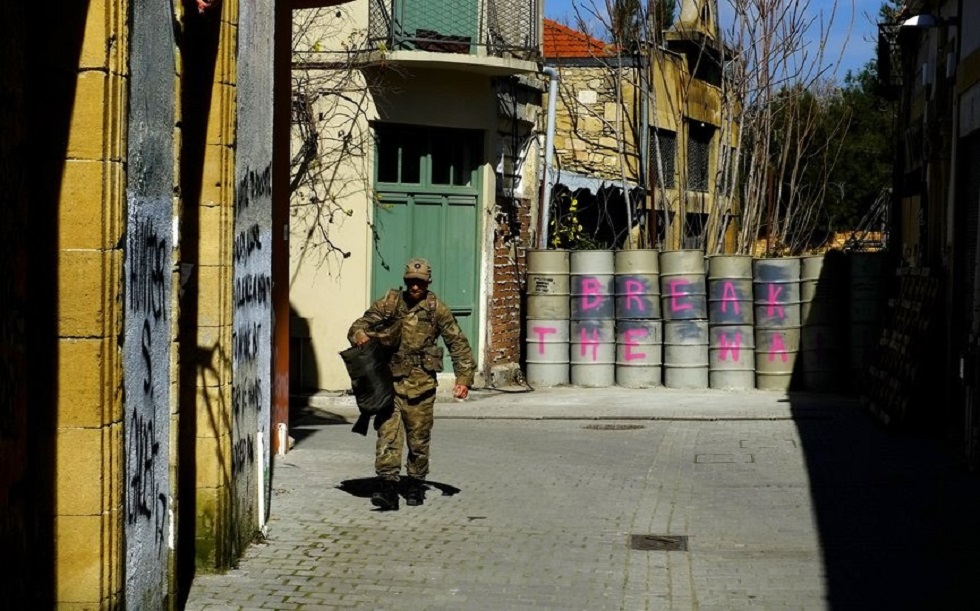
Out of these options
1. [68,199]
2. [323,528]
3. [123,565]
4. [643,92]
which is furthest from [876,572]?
[643,92]

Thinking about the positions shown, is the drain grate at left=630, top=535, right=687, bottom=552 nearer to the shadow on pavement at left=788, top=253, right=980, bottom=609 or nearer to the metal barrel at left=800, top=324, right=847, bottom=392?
the shadow on pavement at left=788, top=253, right=980, bottom=609

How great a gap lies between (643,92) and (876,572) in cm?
1657

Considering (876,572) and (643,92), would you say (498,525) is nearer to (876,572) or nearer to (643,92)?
(876,572)

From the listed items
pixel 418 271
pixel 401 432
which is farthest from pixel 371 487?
pixel 418 271

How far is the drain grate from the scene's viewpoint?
869 cm

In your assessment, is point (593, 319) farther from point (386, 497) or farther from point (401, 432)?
point (386, 497)

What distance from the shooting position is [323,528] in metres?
9.09

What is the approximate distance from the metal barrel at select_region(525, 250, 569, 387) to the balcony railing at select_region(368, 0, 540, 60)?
278 cm

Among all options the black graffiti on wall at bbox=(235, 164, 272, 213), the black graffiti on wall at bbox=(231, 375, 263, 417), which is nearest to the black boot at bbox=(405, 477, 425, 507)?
the black graffiti on wall at bbox=(231, 375, 263, 417)

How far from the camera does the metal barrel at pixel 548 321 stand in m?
18.7

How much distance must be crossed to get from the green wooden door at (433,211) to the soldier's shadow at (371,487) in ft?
20.8

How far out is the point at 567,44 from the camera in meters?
26.2

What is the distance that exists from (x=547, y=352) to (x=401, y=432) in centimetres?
878

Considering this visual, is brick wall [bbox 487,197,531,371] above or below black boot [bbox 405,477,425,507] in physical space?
above
